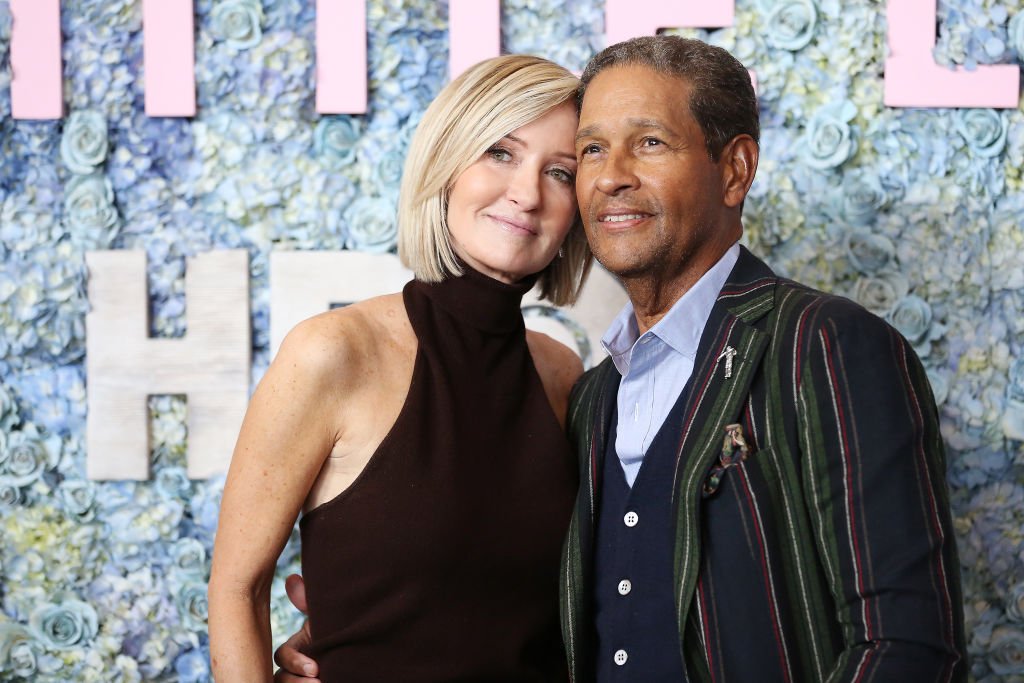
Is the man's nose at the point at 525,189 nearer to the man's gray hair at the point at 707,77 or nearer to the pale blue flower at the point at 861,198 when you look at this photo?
the man's gray hair at the point at 707,77

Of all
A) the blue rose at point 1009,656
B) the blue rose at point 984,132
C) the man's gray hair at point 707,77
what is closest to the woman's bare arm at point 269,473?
the man's gray hair at point 707,77

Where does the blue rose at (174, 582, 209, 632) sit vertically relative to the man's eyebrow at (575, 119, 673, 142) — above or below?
below

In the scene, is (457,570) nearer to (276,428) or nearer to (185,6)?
(276,428)

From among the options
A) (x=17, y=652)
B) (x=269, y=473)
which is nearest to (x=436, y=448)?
(x=269, y=473)

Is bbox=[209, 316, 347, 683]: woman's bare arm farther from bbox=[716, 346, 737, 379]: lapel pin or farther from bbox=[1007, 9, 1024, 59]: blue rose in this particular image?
bbox=[1007, 9, 1024, 59]: blue rose

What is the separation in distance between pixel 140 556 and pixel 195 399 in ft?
1.28

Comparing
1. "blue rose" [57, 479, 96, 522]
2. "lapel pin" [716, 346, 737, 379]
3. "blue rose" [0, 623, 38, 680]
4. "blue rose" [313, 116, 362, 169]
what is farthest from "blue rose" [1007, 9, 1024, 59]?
"blue rose" [0, 623, 38, 680]

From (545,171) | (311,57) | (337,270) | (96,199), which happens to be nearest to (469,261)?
(545,171)

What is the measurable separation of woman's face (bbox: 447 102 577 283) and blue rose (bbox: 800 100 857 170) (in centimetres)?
82

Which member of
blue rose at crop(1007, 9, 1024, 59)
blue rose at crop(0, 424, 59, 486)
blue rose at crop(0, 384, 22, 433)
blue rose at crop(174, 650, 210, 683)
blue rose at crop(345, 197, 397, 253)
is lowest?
blue rose at crop(174, 650, 210, 683)

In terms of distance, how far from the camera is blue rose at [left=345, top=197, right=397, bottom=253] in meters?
2.27

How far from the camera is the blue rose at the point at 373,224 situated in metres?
2.27

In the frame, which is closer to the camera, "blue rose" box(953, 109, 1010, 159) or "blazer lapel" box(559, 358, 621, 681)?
"blazer lapel" box(559, 358, 621, 681)

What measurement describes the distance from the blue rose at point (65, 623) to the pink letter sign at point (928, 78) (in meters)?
2.15
